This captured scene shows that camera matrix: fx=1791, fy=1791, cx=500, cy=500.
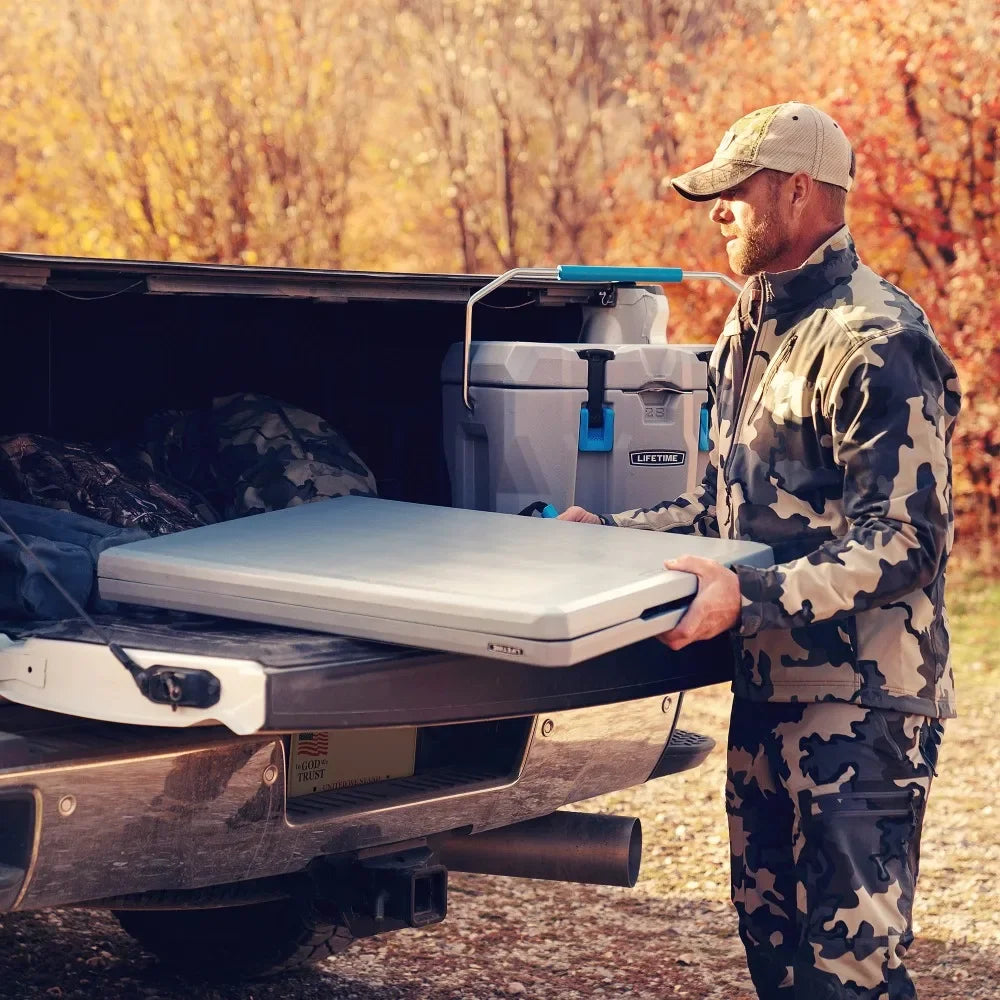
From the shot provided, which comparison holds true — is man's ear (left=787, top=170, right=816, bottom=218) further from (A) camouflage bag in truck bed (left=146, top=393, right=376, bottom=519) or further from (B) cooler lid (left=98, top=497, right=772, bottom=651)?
(A) camouflage bag in truck bed (left=146, top=393, right=376, bottom=519)

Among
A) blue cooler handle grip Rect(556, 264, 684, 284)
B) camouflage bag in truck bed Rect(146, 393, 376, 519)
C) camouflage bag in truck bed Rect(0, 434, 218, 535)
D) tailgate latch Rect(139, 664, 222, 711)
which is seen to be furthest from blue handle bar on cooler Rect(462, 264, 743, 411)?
tailgate latch Rect(139, 664, 222, 711)

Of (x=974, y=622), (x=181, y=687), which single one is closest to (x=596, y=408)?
(x=181, y=687)

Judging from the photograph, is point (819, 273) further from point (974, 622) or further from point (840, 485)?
point (974, 622)

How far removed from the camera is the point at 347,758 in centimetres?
314

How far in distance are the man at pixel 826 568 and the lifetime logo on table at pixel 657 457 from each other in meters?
0.50

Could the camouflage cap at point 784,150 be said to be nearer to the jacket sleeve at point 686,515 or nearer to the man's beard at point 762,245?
the man's beard at point 762,245

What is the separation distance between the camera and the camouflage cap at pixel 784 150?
3109 mm

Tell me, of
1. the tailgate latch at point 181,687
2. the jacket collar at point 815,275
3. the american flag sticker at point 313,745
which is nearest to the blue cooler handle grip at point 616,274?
the jacket collar at point 815,275

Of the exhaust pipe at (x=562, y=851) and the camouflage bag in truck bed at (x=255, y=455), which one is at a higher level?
the camouflage bag in truck bed at (x=255, y=455)

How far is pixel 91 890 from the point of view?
9.11 feet

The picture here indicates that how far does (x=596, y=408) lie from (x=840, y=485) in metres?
0.80

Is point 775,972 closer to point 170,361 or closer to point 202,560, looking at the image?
point 202,560

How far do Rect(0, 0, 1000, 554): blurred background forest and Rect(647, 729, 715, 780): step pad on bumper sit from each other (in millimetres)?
7321

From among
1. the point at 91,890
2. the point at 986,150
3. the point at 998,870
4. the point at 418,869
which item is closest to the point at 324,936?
the point at 418,869
